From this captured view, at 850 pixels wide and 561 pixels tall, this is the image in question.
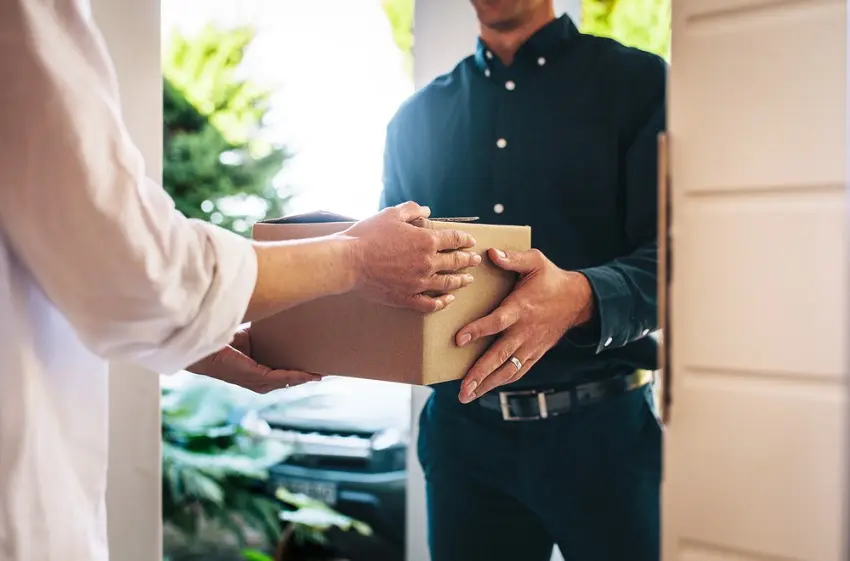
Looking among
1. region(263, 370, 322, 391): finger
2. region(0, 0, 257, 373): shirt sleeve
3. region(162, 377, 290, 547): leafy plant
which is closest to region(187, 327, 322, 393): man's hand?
region(263, 370, 322, 391): finger

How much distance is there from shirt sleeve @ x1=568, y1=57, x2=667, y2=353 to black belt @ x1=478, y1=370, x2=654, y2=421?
2.4 inches

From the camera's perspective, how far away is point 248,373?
83cm

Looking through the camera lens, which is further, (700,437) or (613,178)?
(613,178)

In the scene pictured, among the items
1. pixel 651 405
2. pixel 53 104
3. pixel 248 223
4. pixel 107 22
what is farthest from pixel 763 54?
pixel 248 223

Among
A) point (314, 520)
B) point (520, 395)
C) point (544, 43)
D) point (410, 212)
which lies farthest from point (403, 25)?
point (314, 520)

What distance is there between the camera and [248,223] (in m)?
1.49

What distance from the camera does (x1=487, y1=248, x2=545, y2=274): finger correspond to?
2.41ft

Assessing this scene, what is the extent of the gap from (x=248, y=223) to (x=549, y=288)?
896 mm

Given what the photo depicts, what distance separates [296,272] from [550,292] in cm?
30

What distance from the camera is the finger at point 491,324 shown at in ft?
2.34

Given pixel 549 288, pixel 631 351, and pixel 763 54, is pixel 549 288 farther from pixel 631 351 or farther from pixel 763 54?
pixel 763 54

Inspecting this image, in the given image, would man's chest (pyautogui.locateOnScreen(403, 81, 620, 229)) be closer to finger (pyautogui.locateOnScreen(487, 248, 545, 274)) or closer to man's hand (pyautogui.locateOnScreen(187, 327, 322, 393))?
finger (pyautogui.locateOnScreen(487, 248, 545, 274))

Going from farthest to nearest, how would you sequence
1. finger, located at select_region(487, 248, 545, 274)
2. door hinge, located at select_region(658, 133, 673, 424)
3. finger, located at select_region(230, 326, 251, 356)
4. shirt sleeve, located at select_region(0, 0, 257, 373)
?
finger, located at select_region(230, 326, 251, 356), finger, located at select_region(487, 248, 545, 274), door hinge, located at select_region(658, 133, 673, 424), shirt sleeve, located at select_region(0, 0, 257, 373)

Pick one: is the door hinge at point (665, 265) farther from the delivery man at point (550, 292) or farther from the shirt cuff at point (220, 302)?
the shirt cuff at point (220, 302)
